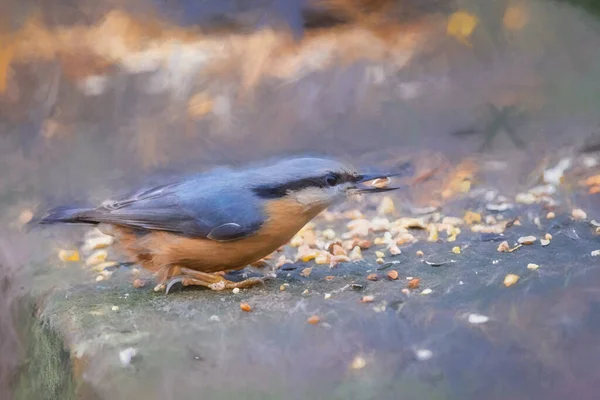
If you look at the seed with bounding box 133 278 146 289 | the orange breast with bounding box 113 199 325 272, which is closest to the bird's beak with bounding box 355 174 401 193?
the orange breast with bounding box 113 199 325 272

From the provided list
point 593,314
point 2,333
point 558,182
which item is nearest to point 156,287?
point 2,333

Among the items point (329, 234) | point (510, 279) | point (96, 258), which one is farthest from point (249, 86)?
point (510, 279)

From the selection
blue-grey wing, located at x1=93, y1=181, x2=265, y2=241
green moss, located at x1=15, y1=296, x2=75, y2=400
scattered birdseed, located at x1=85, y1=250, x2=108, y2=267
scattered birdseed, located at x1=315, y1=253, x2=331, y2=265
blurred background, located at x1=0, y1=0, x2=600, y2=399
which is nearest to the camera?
green moss, located at x1=15, y1=296, x2=75, y2=400

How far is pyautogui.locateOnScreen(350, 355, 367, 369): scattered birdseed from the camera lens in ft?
6.70

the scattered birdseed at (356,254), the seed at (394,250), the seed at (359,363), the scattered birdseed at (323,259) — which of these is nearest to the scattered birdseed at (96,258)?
the scattered birdseed at (323,259)

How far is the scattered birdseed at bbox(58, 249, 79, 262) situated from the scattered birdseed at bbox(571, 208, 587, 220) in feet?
7.07

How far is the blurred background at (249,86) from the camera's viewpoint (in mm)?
3973

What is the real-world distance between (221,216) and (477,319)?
95 centimetres

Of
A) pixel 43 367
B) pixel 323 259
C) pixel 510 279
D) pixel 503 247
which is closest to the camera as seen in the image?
pixel 510 279

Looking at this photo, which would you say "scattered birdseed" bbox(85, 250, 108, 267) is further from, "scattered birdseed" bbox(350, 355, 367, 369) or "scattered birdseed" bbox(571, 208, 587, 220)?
"scattered birdseed" bbox(571, 208, 587, 220)

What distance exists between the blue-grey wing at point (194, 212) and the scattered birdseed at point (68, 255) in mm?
694

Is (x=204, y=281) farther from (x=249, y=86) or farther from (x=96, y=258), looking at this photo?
(x=249, y=86)

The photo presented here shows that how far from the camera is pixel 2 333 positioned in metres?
3.37

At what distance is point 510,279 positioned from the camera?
2.52 meters
